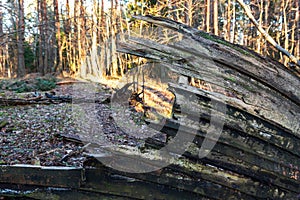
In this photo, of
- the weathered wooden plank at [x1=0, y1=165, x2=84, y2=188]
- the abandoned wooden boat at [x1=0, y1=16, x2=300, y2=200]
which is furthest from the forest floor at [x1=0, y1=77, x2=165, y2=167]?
the abandoned wooden boat at [x1=0, y1=16, x2=300, y2=200]

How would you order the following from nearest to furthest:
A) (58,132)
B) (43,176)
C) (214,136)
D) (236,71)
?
1. (214,136)
2. (236,71)
3. (43,176)
4. (58,132)

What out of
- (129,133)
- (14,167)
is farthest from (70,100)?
(14,167)

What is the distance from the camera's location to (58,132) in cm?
656

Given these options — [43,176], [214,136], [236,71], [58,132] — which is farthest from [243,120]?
[58,132]

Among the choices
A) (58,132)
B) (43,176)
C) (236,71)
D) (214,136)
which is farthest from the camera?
(58,132)

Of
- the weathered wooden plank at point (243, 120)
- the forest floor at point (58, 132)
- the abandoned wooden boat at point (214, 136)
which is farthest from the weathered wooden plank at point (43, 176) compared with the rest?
the forest floor at point (58, 132)

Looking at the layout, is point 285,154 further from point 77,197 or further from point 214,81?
point 77,197

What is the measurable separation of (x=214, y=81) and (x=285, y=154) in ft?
2.32

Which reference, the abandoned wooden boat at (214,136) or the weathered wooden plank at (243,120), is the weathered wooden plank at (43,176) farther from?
the weathered wooden plank at (243,120)

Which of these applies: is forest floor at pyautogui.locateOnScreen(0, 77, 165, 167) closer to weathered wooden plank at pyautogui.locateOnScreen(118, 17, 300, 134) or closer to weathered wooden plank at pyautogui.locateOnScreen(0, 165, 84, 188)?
weathered wooden plank at pyautogui.locateOnScreen(0, 165, 84, 188)

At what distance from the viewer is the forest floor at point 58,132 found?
490 centimetres

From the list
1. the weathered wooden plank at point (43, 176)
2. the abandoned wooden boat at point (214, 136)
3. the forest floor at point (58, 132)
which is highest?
the abandoned wooden boat at point (214, 136)

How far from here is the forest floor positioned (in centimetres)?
490

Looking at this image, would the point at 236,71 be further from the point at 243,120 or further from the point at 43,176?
the point at 43,176
